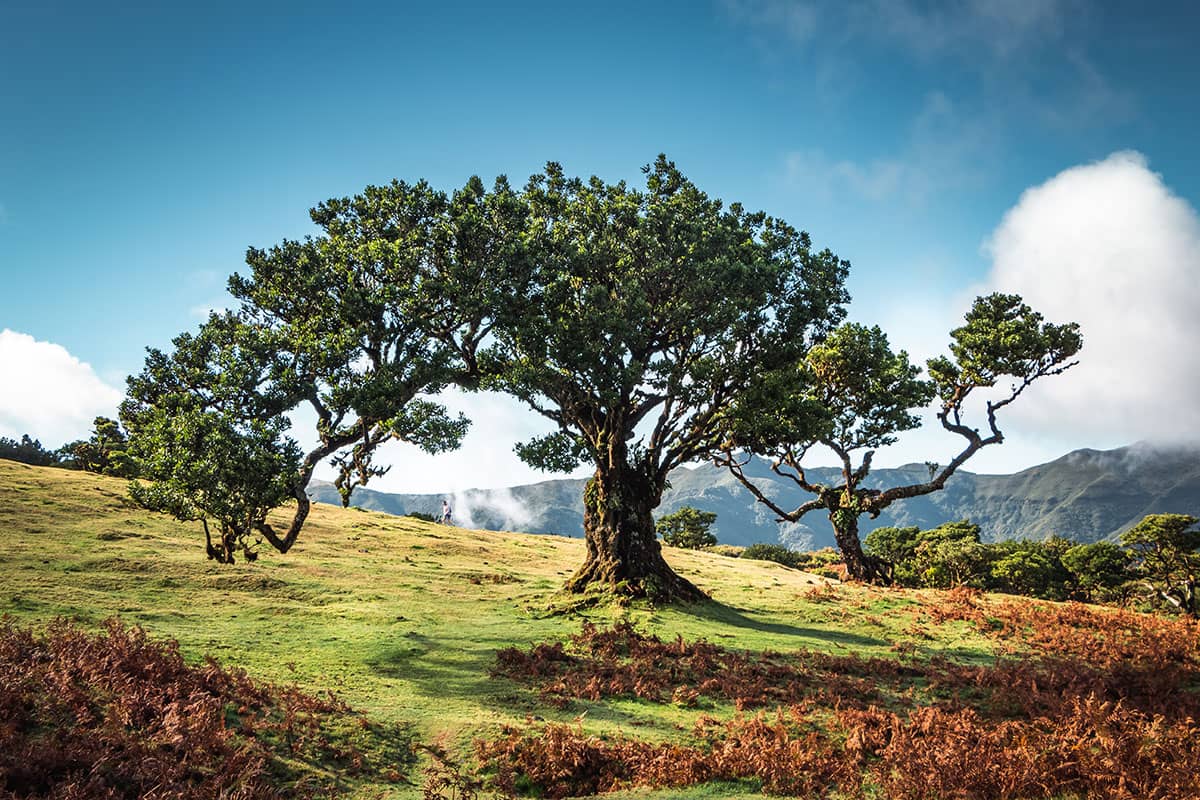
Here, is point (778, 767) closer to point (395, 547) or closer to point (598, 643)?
point (598, 643)

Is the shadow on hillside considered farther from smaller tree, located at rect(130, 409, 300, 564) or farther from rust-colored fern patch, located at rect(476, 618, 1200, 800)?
smaller tree, located at rect(130, 409, 300, 564)

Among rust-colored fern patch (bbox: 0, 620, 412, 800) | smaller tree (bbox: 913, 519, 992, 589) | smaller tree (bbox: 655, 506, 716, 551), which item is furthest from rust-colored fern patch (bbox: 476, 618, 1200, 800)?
smaller tree (bbox: 655, 506, 716, 551)

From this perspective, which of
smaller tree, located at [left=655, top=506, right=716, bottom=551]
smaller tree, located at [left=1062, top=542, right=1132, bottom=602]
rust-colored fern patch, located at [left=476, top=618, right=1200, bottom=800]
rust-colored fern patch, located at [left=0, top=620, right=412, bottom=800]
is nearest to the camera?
rust-colored fern patch, located at [left=0, top=620, right=412, bottom=800]

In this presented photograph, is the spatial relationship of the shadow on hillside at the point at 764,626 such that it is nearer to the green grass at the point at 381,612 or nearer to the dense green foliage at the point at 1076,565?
the green grass at the point at 381,612

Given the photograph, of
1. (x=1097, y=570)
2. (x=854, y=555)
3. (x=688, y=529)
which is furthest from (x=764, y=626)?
(x=688, y=529)

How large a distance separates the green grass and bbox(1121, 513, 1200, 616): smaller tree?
3745 centimetres

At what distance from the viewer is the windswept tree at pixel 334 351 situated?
19188mm

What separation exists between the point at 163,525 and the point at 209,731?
1384 inches

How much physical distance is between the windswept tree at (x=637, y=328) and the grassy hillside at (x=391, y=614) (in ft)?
17.0

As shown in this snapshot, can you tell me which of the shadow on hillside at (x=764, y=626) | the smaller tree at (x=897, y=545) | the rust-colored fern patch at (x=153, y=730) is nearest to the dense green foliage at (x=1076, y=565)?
the smaller tree at (x=897, y=545)

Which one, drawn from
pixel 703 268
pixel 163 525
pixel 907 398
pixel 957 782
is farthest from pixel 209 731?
pixel 907 398

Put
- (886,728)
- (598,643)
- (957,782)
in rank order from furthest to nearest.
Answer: (598,643) → (886,728) → (957,782)

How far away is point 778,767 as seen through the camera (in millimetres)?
10125

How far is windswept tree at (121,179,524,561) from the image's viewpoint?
1919 cm
